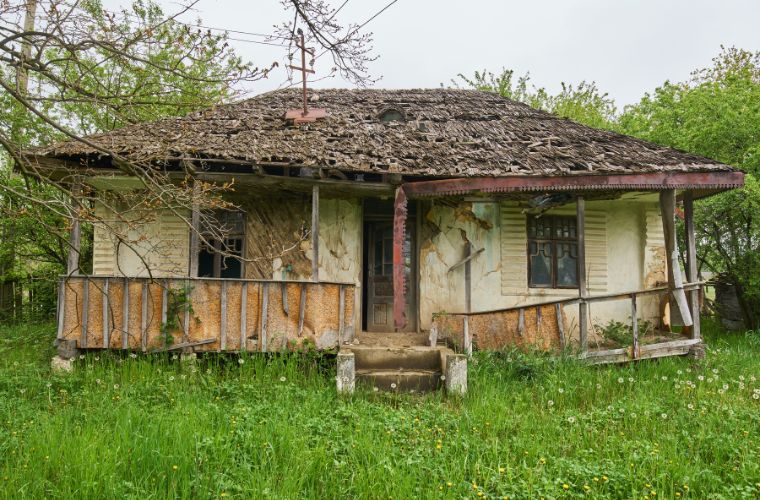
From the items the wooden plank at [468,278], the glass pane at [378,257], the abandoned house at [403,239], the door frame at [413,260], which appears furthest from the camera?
the glass pane at [378,257]

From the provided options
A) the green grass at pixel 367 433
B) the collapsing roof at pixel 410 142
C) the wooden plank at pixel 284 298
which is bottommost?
the green grass at pixel 367 433

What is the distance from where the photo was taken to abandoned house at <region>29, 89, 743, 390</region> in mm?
6590

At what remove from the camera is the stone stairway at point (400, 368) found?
5707 millimetres

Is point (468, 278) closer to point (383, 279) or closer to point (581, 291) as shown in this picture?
point (383, 279)

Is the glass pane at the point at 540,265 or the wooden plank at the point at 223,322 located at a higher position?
the glass pane at the point at 540,265

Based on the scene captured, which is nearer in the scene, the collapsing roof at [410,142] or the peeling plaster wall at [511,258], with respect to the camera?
the collapsing roof at [410,142]

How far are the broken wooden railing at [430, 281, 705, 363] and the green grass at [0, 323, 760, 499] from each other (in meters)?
0.41

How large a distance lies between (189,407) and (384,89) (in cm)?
912

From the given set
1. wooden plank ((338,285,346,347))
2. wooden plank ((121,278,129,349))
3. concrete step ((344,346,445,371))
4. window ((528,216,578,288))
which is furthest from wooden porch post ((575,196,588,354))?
wooden plank ((121,278,129,349))

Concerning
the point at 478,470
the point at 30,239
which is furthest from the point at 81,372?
the point at 30,239

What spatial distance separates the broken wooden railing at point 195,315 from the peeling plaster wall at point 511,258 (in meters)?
2.73

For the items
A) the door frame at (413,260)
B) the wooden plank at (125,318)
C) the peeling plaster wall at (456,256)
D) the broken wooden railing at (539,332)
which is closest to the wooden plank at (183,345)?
the wooden plank at (125,318)

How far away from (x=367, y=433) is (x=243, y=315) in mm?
2860

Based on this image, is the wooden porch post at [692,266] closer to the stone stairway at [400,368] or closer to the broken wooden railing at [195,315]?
the stone stairway at [400,368]
